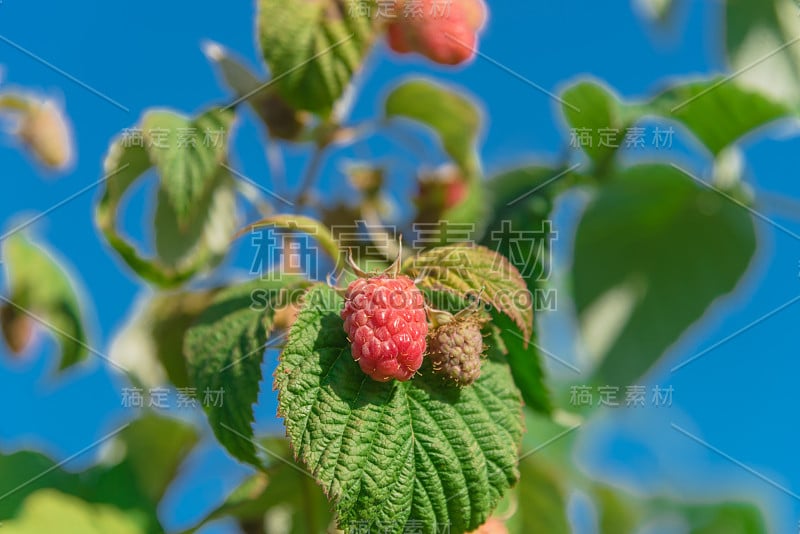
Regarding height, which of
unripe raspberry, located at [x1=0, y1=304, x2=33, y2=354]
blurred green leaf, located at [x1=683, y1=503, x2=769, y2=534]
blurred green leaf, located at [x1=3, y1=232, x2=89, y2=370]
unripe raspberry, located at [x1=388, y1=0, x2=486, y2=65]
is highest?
unripe raspberry, located at [x1=388, y1=0, x2=486, y2=65]

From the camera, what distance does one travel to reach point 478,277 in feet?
3.01

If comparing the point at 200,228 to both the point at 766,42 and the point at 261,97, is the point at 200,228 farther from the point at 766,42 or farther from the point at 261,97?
the point at 766,42

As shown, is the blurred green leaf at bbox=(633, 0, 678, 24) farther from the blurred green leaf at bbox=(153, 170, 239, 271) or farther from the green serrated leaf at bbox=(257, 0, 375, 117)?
the blurred green leaf at bbox=(153, 170, 239, 271)

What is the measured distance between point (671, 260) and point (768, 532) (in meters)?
0.56

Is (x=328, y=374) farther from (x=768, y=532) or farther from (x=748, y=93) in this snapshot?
(x=768, y=532)

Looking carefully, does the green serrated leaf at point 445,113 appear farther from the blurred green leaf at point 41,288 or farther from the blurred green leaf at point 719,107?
the blurred green leaf at point 41,288

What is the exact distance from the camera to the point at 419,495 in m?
0.84

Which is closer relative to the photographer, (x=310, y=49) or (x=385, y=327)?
(x=385, y=327)

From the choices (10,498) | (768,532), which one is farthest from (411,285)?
(768,532)

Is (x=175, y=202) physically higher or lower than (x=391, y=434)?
higher

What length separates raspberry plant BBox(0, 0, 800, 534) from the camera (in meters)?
0.85

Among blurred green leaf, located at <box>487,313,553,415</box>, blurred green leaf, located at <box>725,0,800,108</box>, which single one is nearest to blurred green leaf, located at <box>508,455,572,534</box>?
blurred green leaf, located at <box>487,313,553,415</box>

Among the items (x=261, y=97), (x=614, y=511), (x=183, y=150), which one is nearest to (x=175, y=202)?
(x=183, y=150)

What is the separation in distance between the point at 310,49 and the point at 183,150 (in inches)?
8.7
